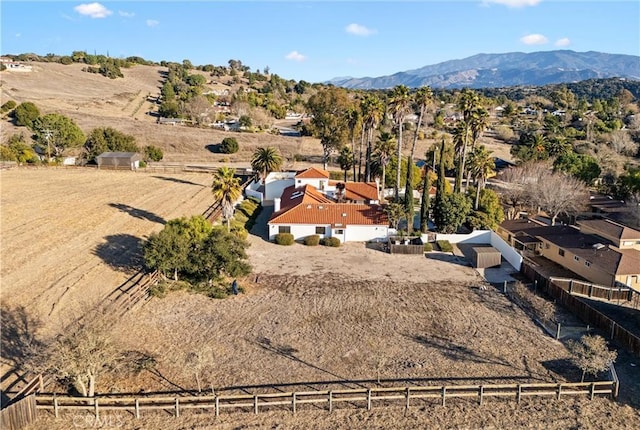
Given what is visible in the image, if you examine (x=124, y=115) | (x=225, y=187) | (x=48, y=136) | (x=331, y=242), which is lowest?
(x=331, y=242)

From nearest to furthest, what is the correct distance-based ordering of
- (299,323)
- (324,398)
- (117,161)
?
(324,398) < (299,323) < (117,161)

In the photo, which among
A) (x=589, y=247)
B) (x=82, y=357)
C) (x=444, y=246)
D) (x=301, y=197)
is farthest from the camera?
(x=301, y=197)

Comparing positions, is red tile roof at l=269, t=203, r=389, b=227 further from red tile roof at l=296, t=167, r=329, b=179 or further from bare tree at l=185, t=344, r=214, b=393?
bare tree at l=185, t=344, r=214, b=393

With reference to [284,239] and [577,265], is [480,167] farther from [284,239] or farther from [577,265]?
[284,239]

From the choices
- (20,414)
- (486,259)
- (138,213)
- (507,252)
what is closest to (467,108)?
(507,252)

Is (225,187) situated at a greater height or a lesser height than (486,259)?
greater

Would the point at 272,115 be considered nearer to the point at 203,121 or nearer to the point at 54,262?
the point at 203,121
